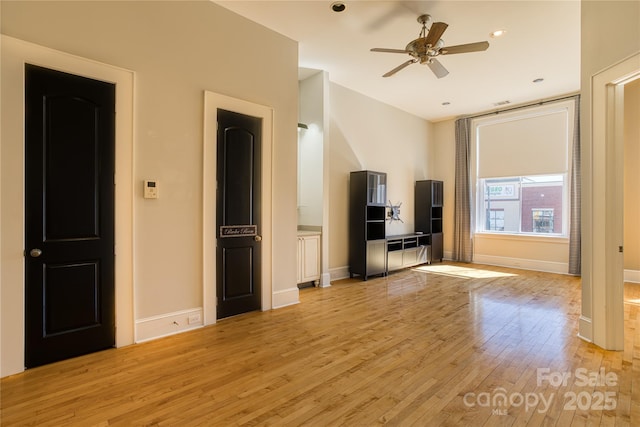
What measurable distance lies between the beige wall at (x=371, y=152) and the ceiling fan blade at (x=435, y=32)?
2644 mm

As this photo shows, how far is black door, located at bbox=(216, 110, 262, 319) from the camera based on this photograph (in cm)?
358

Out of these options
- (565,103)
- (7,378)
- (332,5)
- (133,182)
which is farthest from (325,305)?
(565,103)

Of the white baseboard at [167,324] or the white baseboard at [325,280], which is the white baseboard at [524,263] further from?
the white baseboard at [167,324]

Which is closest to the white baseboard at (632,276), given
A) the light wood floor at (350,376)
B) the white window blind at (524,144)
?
the white window blind at (524,144)

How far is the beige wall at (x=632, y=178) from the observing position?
18.4ft

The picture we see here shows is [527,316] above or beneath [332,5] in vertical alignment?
beneath

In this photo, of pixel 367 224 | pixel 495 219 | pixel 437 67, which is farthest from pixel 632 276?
pixel 437 67

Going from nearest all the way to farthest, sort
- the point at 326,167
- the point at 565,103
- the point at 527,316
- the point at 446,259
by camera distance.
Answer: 1. the point at 527,316
2. the point at 326,167
3. the point at 565,103
4. the point at 446,259

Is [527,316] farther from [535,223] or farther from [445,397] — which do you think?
[535,223]

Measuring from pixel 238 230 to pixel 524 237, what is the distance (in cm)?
615

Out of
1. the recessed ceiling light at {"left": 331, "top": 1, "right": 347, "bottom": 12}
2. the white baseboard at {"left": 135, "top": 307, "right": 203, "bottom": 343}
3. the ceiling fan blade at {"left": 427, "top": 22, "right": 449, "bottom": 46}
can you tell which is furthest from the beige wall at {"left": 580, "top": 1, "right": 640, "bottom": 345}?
the white baseboard at {"left": 135, "top": 307, "right": 203, "bottom": 343}

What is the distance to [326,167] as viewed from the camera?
5.43 m

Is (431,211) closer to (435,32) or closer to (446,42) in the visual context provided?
(446,42)

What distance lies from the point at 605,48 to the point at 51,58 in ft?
15.3
